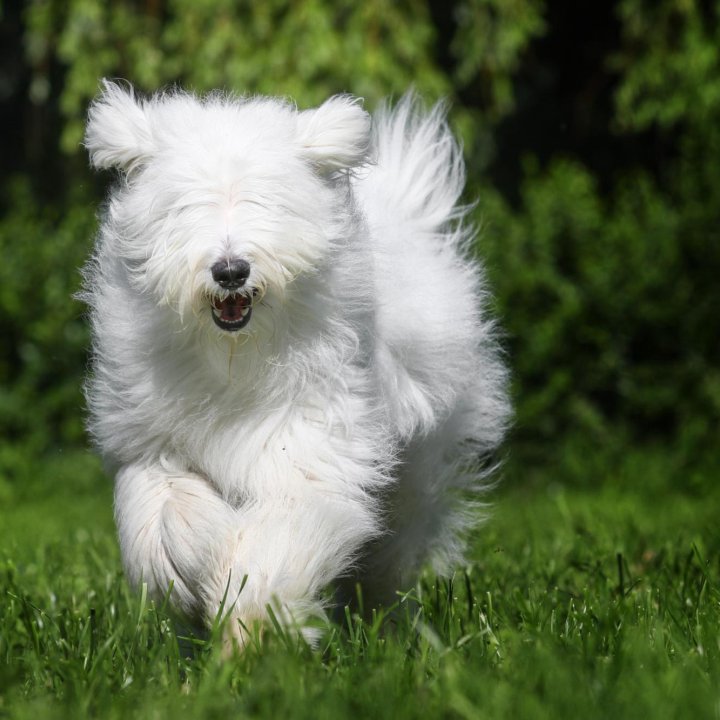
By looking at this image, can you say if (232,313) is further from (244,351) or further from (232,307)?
(244,351)

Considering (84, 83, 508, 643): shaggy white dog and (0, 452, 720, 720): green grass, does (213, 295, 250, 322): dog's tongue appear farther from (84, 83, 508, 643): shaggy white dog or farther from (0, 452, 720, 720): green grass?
(0, 452, 720, 720): green grass

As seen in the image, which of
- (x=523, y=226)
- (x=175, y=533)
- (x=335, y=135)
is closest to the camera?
(x=175, y=533)

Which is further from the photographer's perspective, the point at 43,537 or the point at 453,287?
the point at 43,537

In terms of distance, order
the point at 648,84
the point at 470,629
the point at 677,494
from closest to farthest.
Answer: the point at 470,629, the point at 677,494, the point at 648,84

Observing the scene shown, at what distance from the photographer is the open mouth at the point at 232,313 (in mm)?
3523

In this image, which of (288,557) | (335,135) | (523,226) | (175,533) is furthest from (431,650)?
(523,226)

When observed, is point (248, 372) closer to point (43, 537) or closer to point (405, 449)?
point (405, 449)

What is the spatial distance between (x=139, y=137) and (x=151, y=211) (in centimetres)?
30

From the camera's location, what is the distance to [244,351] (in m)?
3.66

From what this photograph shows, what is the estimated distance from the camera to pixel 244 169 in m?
3.58

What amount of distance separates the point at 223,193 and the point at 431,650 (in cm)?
133

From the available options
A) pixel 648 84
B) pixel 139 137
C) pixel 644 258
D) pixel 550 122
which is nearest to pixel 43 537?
pixel 139 137

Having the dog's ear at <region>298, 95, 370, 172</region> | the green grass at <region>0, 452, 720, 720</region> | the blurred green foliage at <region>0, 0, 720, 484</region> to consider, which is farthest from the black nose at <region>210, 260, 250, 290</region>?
the blurred green foliage at <region>0, 0, 720, 484</region>

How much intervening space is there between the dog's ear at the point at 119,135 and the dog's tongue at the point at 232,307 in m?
0.56
